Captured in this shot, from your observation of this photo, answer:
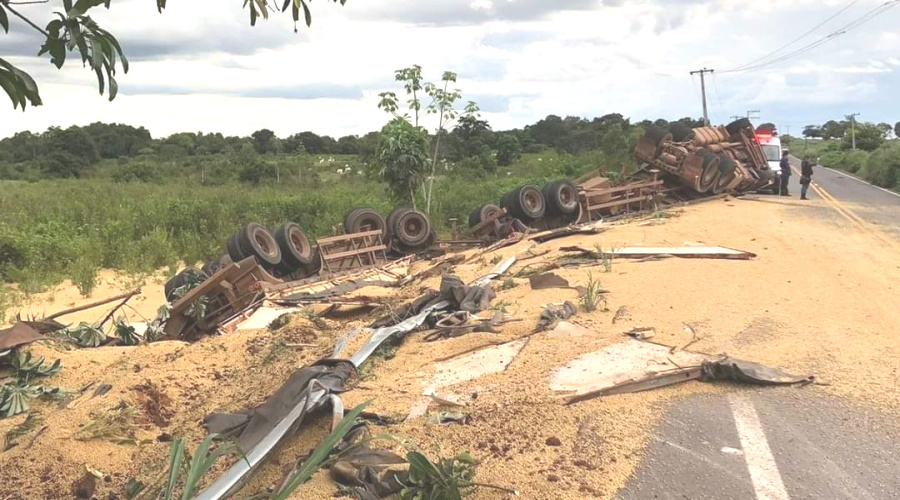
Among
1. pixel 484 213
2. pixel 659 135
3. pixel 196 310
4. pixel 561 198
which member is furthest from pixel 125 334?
pixel 659 135

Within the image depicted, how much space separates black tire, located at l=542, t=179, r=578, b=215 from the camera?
53.5 feet

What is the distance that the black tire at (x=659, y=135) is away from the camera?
1800 centimetres

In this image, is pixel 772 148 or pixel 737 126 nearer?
pixel 737 126

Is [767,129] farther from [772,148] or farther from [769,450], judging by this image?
[769,450]

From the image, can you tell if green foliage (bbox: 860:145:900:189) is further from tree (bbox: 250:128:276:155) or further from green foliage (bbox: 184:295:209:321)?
tree (bbox: 250:128:276:155)

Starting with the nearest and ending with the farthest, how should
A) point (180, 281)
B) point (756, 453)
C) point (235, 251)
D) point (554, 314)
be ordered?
point (756, 453)
point (554, 314)
point (180, 281)
point (235, 251)

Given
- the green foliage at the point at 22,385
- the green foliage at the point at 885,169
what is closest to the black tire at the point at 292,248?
the green foliage at the point at 22,385

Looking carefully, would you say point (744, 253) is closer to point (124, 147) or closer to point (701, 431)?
point (701, 431)

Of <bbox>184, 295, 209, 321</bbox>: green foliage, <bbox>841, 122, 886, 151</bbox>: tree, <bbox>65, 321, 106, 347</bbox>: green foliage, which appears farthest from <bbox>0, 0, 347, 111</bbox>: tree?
<bbox>841, 122, 886, 151</bbox>: tree

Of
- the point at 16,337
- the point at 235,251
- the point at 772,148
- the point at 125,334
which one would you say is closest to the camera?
the point at 16,337

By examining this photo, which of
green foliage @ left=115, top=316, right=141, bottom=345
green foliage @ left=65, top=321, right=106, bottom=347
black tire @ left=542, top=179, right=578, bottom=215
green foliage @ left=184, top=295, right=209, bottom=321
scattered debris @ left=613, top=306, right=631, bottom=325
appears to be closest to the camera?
scattered debris @ left=613, top=306, right=631, bottom=325

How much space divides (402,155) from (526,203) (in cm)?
406

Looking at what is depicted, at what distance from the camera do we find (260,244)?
12.4 meters

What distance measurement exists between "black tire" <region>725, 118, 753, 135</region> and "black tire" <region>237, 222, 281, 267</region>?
43.9 ft
